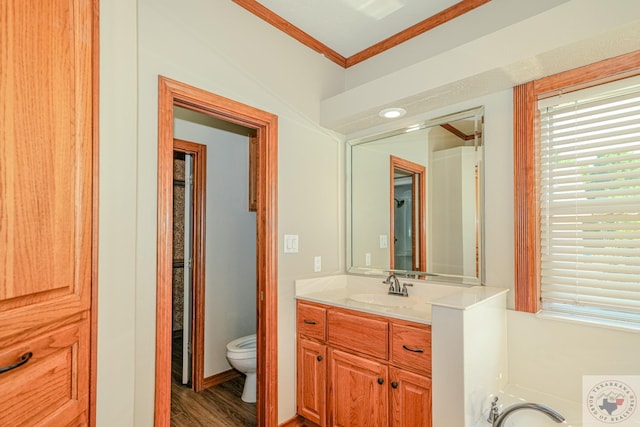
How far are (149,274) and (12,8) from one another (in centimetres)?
111

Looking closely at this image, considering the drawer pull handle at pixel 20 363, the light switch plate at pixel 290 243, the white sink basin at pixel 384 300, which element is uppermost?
the light switch plate at pixel 290 243

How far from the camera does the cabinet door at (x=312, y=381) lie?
6.65 ft

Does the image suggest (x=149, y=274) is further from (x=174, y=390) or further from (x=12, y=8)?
(x=174, y=390)

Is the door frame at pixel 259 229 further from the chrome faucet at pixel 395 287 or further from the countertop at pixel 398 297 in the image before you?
the chrome faucet at pixel 395 287

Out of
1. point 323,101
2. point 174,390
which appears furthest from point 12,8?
point 174,390

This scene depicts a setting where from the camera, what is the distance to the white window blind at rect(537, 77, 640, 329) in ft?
4.94

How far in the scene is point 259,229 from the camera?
213 centimetres

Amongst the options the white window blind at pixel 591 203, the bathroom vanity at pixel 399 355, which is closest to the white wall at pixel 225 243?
the bathroom vanity at pixel 399 355

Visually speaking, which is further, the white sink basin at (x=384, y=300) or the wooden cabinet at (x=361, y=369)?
the white sink basin at (x=384, y=300)

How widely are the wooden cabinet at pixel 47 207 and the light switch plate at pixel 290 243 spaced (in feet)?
4.05

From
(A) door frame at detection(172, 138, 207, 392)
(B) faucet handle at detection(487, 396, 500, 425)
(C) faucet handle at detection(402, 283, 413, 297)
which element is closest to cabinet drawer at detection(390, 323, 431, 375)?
(B) faucet handle at detection(487, 396, 500, 425)

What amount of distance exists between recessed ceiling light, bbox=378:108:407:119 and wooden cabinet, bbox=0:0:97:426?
161 cm

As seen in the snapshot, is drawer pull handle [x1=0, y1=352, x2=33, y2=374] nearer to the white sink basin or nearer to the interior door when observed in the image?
the white sink basin

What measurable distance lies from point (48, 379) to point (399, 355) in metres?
1.43
